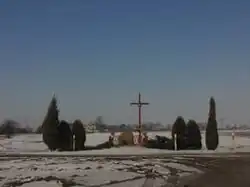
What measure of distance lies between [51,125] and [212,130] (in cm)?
1284

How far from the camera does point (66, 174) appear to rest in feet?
55.1

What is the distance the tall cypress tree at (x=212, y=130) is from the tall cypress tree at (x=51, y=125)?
12.1 meters

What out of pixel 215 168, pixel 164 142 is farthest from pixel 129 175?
pixel 164 142

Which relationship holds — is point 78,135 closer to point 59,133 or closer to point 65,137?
point 65,137

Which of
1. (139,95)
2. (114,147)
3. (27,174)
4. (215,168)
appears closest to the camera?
(27,174)

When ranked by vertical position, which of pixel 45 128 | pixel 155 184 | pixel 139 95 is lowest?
pixel 155 184

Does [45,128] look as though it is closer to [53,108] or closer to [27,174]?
[53,108]

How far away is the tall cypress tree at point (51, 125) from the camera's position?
35.8 m

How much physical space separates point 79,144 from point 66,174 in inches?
807

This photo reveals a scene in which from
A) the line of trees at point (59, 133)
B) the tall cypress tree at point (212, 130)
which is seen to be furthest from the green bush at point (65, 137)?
the tall cypress tree at point (212, 130)

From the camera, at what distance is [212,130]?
37.3 meters

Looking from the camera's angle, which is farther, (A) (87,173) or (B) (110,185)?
(A) (87,173)

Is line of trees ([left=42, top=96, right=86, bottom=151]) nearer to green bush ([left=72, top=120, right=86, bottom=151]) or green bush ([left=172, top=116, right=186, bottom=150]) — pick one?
green bush ([left=72, top=120, right=86, bottom=151])

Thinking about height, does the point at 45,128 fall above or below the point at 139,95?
below
